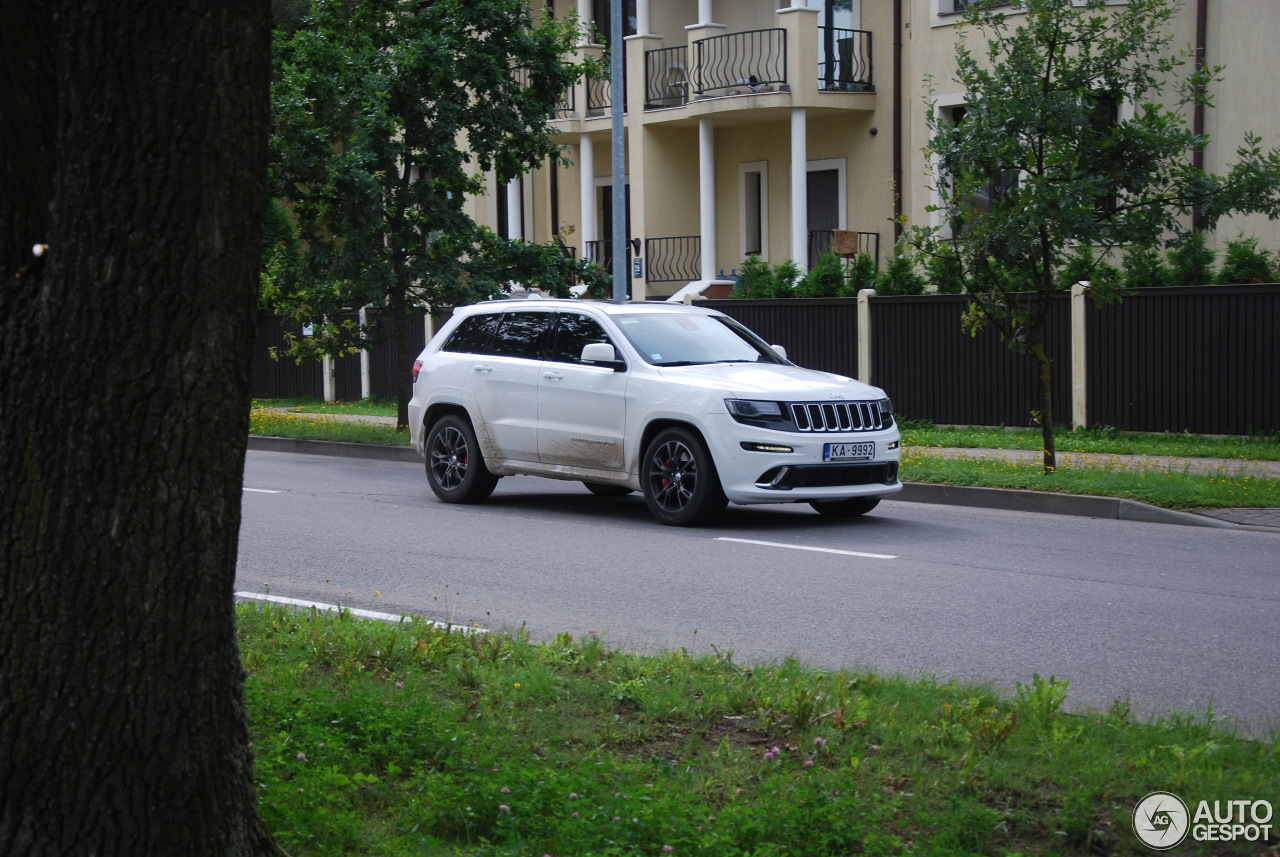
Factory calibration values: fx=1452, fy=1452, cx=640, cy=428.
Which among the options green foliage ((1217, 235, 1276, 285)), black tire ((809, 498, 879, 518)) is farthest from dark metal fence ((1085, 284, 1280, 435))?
black tire ((809, 498, 879, 518))

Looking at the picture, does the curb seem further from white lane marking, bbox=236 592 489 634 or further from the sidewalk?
white lane marking, bbox=236 592 489 634

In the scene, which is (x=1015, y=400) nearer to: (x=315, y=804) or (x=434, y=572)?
(x=434, y=572)

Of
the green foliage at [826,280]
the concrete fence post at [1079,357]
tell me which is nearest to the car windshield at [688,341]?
the concrete fence post at [1079,357]

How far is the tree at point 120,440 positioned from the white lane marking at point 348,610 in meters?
3.31

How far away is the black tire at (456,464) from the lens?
44.0ft

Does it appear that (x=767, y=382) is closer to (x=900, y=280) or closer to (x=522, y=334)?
(x=522, y=334)

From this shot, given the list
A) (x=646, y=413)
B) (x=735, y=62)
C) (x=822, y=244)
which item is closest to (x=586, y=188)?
(x=735, y=62)

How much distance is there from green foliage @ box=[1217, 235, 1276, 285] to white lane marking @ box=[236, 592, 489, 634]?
13.9m

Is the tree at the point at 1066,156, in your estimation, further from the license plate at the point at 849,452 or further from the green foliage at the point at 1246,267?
Result: the green foliage at the point at 1246,267

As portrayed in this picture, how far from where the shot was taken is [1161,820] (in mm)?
4328

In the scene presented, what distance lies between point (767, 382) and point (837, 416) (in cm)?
62

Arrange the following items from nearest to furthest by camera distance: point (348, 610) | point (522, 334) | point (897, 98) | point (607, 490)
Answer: point (348, 610) → point (522, 334) → point (607, 490) → point (897, 98)

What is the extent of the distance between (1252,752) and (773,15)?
24.8m

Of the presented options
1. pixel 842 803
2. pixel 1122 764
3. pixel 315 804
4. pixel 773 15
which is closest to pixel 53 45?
pixel 315 804
